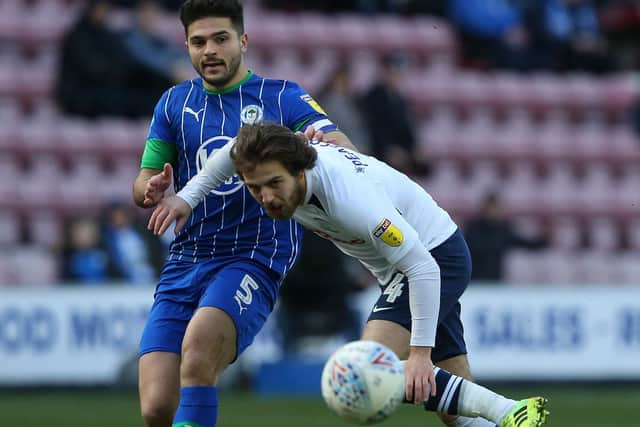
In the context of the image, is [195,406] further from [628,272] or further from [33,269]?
[628,272]

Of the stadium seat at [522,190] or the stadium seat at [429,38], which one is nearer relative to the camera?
the stadium seat at [522,190]

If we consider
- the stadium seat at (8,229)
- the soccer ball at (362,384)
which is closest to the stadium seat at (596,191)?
the stadium seat at (8,229)

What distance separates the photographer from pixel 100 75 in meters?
13.0

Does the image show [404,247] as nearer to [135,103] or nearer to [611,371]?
[611,371]

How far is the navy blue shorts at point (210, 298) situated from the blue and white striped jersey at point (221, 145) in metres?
0.06

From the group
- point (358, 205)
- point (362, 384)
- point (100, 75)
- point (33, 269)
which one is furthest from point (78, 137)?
point (362, 384)

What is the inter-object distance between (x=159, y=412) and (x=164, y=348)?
28cm

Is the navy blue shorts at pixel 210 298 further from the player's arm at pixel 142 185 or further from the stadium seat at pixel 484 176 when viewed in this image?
the stadium seat at pixel 484 176

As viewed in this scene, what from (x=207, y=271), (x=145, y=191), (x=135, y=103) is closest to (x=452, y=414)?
(x=207, y=271)

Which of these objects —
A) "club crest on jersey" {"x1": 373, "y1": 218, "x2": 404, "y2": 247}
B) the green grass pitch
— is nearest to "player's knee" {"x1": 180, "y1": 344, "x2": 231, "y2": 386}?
"club crest on jersey" {"x1": 373, "y1": 218, "x2": 404, "y2": 247}

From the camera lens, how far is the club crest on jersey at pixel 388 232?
5.30 meters

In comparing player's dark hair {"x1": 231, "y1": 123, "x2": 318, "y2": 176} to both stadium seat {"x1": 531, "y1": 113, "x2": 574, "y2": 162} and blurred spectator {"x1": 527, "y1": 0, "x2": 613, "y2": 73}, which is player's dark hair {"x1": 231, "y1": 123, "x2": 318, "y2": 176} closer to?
stadium seat {"x1": 531, "y1": 113, "x2": 574, "y2": 162}

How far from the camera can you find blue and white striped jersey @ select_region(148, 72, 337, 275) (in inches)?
232

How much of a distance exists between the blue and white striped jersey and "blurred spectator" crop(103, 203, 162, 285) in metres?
5.67
